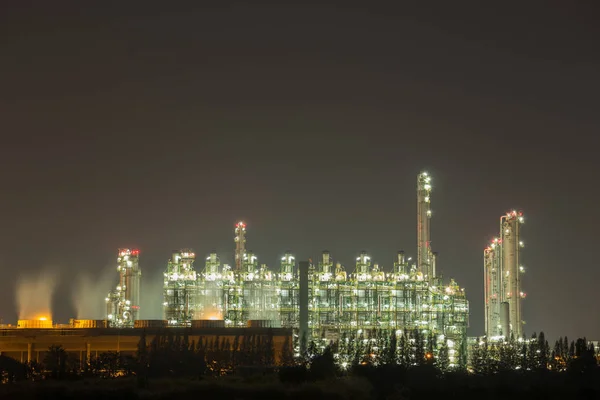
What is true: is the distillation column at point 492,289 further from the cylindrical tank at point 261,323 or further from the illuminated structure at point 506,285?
the cylindrical tank at point 261,323

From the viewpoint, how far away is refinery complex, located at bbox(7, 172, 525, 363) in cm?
8194

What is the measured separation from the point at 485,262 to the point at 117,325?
29995mm

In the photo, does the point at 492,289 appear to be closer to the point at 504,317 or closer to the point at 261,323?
the point at 504,317

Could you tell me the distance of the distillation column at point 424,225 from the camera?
269ft

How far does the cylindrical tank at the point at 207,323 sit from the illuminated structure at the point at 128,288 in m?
10.4

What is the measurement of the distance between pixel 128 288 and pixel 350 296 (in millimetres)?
18272

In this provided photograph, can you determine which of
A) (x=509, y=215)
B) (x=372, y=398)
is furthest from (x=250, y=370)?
(x=509, y=215)

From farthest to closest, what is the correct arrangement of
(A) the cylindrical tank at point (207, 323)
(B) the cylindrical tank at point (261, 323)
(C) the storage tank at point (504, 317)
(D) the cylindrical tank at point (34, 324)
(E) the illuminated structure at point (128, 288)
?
(E) the illuminated structure at point (128, 288), (D) the cylindrical tank at point (34, 324), (C) the storage tank at point (504, 317), (B) the cylindrical tank at point (261, 323), (A) the cylindrical tank at point (207, 323)

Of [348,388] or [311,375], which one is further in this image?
[311,375]

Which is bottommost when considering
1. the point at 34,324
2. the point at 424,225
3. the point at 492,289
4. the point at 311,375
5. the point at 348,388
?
the point at 348,388

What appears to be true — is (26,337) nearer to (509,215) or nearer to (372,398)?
(372,398)

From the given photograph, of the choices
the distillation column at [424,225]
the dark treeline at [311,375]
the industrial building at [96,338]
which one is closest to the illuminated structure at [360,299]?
the distillation column at [424,225]

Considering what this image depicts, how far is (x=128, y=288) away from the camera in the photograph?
8819 centimetres

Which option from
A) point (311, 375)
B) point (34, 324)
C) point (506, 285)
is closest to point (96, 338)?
point (34, 324)
